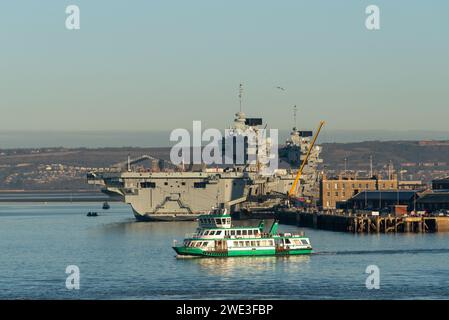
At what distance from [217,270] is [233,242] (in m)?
9.94

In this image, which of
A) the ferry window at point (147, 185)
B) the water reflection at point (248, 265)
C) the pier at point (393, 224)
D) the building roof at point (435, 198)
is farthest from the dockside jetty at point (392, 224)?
the water reflection at point (248, 265)

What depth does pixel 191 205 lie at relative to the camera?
481ft

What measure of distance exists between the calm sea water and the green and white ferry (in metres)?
1.18

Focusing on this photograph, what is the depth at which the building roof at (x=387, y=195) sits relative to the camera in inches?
5527

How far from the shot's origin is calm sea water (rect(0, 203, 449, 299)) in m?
59.3

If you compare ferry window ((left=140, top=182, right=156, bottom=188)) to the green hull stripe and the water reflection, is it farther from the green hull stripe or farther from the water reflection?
the water reflection

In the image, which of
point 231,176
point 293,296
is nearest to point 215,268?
point 293,296

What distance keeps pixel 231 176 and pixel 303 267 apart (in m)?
77.4

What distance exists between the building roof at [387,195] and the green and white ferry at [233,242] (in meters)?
57.2

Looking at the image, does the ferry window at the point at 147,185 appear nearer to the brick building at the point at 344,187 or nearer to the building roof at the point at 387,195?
the building roof at the point at 387,195

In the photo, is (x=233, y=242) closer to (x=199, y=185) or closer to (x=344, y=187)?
(x=199, y=185)

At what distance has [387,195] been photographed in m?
145

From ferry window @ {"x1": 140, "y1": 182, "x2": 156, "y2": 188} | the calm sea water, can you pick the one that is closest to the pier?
the calm sea water

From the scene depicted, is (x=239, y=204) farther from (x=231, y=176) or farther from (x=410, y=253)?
(x=410, y=253)
